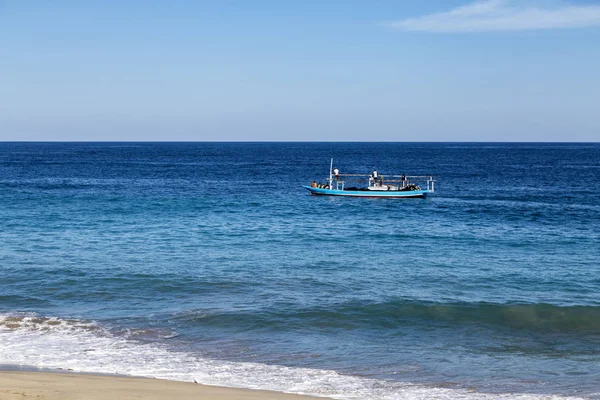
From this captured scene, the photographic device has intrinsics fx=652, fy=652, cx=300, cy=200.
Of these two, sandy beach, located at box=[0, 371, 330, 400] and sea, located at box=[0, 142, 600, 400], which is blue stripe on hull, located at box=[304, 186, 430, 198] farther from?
sandy beach, located at box=[0, 371, 330, 400]

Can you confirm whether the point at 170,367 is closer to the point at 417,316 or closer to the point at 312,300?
the point at 312,300

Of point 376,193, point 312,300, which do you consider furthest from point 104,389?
point 376,193

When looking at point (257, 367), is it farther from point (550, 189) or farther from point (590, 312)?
point (550, 189)

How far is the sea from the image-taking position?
14.9 metres

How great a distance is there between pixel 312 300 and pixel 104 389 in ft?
32.6

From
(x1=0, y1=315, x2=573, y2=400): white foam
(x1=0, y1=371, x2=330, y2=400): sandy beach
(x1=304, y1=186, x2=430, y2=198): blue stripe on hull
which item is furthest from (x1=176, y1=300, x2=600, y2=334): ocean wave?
(x1=304, y1=186, x2=430, y2=198): blue stripe on hull

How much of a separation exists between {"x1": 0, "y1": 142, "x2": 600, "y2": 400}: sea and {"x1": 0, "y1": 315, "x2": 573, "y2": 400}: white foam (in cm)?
7

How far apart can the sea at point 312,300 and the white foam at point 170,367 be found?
66 millimetres

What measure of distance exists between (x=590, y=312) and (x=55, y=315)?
54.0ft

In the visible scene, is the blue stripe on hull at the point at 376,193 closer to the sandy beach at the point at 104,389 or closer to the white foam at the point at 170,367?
the white foam at the point at 170,367

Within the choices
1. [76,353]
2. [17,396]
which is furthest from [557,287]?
[17,396]

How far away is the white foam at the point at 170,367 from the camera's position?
1351 centimetres

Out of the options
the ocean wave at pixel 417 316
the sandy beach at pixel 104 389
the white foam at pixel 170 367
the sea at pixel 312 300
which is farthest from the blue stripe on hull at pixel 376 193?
the sandy beach at pixel 104 389

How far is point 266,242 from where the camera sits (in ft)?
108
